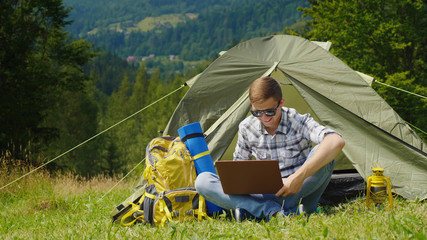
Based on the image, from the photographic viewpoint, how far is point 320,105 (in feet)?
14.6

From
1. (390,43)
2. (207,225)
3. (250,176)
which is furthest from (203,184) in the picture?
(390,43)

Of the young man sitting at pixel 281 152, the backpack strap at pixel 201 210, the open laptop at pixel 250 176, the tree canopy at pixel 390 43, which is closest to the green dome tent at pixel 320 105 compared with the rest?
the backpack strap at pixel 201 210

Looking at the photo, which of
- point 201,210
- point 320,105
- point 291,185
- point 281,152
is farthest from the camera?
point 320,105

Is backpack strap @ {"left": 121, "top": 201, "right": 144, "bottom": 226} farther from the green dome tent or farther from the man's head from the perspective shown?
the man's head

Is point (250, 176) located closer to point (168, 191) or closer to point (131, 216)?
point (168, 191)

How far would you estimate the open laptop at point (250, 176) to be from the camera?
2816mm

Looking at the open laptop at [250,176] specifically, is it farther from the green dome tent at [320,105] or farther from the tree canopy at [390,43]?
the tree canopy at [390,43]

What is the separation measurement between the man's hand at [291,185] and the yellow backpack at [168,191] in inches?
29.8

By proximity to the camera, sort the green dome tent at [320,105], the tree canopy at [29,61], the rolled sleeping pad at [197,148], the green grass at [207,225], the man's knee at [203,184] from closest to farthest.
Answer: the green grass at [207,225], the man's knee at [203,184], the rolled sleeping pad at [197,148], the green dome tent at [320,105], the tree canopy at [29,61]

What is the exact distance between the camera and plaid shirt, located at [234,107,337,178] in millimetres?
3238

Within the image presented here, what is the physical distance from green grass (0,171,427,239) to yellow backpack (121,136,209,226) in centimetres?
16

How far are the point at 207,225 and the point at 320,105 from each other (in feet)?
6.54

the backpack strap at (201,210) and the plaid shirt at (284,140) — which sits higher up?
the plaid shirt at (284,140)

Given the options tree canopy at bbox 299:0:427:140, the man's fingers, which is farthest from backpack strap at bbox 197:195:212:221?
tree canopy at bbox 299:0:427:140
